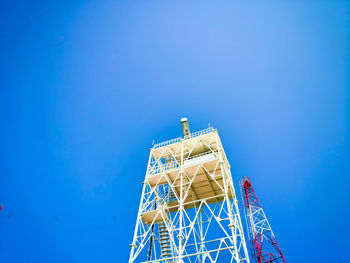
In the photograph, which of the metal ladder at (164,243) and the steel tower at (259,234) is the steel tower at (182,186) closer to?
the metal ladder at (164,243)

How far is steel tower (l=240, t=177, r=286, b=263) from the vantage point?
33438mm

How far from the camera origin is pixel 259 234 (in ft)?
117

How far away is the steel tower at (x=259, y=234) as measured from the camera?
1316 inches

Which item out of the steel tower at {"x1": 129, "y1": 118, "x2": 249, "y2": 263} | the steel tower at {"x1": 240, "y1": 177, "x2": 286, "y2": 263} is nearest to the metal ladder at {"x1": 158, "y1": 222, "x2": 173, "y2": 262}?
the steel tower at {"x1": 129, "y1": 118, "x2": 249, "y2": 263}

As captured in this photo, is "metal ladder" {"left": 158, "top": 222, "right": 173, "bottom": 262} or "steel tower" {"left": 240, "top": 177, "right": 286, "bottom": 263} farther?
"steel tower" {"left": 240, "top": 177, "right": 286, "bottom": 263}

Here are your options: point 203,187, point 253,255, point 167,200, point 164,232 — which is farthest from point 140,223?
point 253,255

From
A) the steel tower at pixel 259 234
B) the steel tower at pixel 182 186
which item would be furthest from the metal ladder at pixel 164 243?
the steel tower at pixel 259 234

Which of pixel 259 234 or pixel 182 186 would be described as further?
pixel 259 234

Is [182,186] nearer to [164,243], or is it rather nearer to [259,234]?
[164,243]

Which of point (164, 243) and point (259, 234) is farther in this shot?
point (259, 234)

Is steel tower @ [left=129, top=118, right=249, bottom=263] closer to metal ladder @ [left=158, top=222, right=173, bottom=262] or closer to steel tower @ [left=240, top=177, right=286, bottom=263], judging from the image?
metal ladder @ [left=158, top=222, right=173, bottom=262]

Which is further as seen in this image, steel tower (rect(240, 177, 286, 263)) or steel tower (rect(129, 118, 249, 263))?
steel tower (rect(240, 177, 286, 263))

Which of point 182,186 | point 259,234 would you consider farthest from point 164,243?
point 259,234

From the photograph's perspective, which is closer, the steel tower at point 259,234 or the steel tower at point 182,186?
the steel tower at point 182,186
